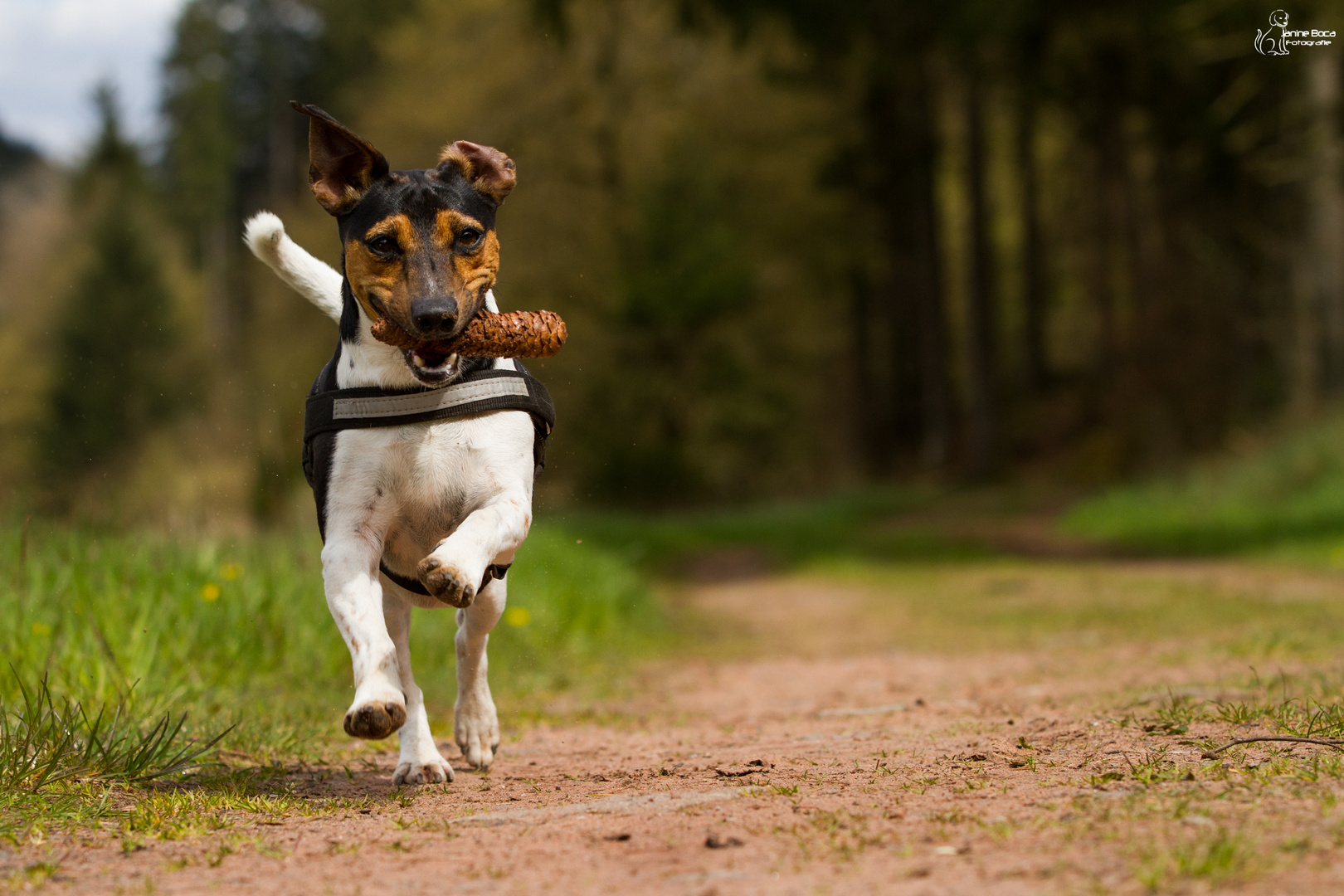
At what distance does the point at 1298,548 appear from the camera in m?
12.8

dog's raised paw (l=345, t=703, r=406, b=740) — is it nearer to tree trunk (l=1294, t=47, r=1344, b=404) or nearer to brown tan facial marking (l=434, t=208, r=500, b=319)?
brown tan facial marking (l=434, t=208, r=500, b=319)

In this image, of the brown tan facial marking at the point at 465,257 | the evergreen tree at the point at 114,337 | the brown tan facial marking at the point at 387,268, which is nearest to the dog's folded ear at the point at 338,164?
the brown tan facial marking at the point at 387,268

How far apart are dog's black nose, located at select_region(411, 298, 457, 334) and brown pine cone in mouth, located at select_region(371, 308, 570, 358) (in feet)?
0.42

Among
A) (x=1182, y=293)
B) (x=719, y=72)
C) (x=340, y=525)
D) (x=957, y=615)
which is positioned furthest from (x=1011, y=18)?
(x=340, y=525)

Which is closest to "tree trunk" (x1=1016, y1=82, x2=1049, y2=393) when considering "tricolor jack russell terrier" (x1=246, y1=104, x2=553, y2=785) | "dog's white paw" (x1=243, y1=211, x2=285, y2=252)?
"dog's white paw" (x1=243, y1=211, x2=285, y2=252)

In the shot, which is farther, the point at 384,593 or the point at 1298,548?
the point at 1298,548

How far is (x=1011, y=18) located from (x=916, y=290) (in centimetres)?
1609

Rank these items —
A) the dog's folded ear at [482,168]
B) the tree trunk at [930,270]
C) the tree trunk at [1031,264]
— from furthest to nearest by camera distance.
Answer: the tree trunk at [1031,264] → the tree trunk at [930,270] → the dog's folded ear at [482,168]

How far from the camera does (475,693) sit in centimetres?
459

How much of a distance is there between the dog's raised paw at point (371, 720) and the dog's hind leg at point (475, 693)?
0.99 metres

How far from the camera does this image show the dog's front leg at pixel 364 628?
135 inches

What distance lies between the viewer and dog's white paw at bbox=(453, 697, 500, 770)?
14.8 ft

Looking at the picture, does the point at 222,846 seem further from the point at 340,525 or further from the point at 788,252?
the point at 788,252

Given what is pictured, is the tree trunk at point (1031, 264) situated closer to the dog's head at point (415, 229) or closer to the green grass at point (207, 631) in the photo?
the green grass at point (207, 631)
